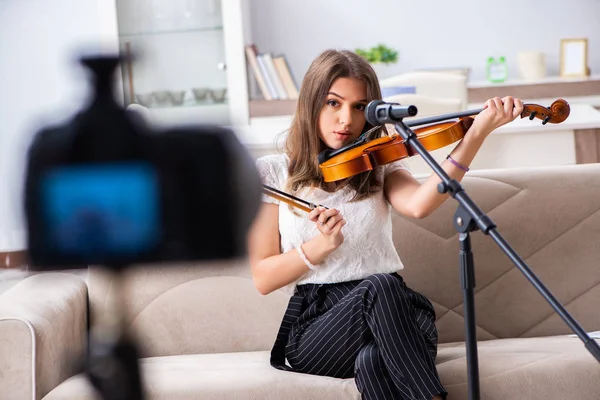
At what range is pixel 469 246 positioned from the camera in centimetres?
98

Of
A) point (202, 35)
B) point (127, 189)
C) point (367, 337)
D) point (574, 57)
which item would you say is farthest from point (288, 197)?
point (574, 57)

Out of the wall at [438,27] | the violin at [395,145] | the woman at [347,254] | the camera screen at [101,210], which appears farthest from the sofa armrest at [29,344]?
the wall at [438,27]

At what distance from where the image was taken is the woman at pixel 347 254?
4.62 ft

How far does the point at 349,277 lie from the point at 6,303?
679 millimetres

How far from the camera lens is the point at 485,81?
4.56 m

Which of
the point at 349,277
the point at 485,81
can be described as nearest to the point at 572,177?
the point at 349,277

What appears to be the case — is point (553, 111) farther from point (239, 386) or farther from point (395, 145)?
point (239, 386)

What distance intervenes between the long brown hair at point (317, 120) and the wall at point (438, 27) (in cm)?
305

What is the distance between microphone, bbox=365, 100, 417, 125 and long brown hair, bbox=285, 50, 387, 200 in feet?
1.75

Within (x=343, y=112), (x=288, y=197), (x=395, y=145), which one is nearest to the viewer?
(x=288, y=197)

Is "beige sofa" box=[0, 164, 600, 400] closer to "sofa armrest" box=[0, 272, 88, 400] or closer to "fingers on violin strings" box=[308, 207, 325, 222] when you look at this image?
"sofa armrest" box=[0, 272, 88, 400]

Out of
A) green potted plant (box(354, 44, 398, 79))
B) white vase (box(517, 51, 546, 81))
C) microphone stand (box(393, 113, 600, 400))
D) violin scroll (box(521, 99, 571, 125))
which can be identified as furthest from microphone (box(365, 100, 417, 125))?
white vase (box(517, 51, 546, 81))

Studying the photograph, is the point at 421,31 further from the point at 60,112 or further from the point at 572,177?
the point at 60,112

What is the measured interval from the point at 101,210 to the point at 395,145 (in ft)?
3.78
